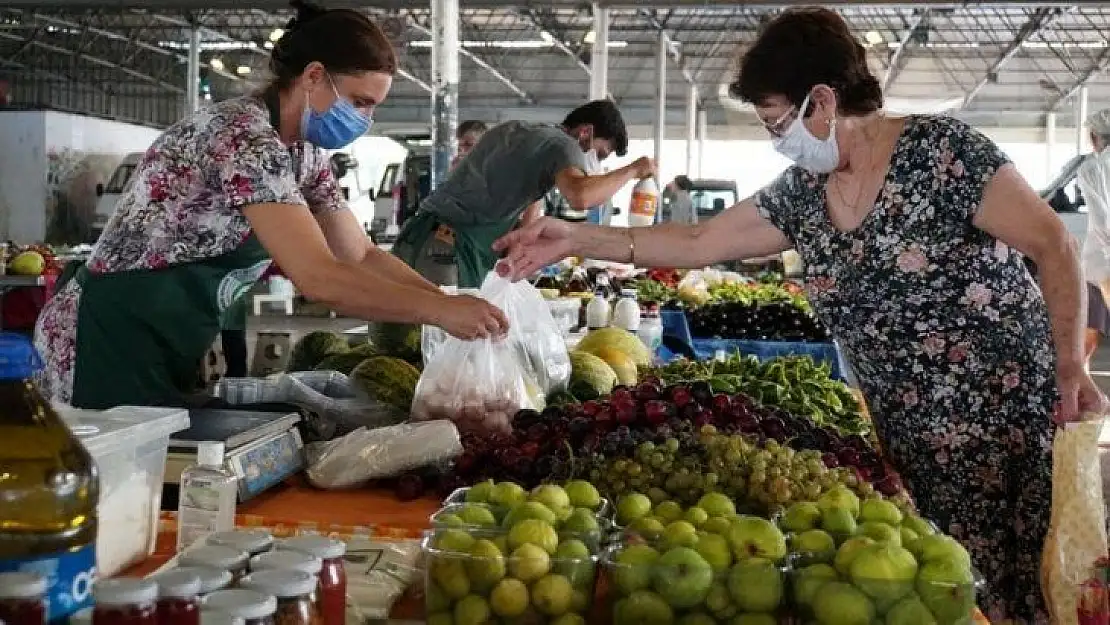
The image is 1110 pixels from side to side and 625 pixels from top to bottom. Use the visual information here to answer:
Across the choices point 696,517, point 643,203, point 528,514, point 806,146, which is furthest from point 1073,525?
point 643,203

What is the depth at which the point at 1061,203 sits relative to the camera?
13.6 meters

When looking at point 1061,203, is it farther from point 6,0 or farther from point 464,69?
point 464,69

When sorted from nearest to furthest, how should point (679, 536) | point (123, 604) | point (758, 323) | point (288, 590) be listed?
point (123, 604), point (288, 590), point (679, 536), point (758, 323)

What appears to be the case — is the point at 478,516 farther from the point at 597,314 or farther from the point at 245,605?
the point at 597,314

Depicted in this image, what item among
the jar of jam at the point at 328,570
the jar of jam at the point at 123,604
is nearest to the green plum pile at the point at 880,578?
the jar of jam at the point at 328,570

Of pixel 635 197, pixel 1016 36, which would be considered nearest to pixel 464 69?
pixel 1016 36

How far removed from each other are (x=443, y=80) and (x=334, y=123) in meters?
4.56

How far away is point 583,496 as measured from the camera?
5.19 feet

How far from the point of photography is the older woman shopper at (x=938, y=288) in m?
2.39

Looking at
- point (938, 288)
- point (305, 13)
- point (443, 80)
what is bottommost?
point (938, 288)

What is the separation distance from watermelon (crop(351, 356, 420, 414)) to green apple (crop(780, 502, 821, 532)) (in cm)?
132

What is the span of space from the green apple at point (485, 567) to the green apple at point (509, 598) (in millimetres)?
11

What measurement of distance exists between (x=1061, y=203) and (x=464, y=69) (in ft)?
52.3

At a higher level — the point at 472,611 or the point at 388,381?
the point at 388,381
